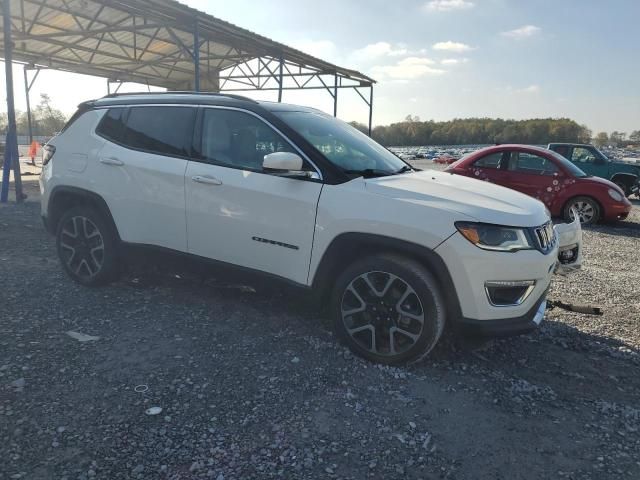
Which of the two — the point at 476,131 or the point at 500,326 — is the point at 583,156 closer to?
the point at 500,326

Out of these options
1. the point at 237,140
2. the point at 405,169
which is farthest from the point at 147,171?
the point at 405,169

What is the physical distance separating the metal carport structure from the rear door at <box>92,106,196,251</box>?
6.04 metres

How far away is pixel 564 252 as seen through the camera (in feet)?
12.4

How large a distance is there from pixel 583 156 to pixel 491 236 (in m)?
12.5

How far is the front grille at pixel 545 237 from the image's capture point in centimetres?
306

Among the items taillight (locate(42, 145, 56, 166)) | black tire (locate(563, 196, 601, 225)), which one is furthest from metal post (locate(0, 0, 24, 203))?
black tire (locate(563, 196, 601, 225))

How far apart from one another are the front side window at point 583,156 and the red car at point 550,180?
380 cm

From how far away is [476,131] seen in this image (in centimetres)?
10925

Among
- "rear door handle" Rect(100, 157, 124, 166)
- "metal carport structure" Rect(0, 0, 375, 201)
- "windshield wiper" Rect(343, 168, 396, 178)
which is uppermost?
"metal carport structure" Rect(0, 0, 375, 201)

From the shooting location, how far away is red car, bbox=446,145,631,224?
31.8 ft

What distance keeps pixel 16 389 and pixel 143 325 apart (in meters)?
1.09

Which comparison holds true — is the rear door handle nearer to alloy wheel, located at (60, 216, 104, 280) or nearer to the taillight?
alloy wheel, located at (60, 216, 104, 280)

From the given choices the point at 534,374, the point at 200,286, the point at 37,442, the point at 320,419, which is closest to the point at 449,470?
the point at 320,419

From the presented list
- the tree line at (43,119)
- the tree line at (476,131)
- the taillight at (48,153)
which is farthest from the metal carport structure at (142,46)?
the tree line at (476,131)
